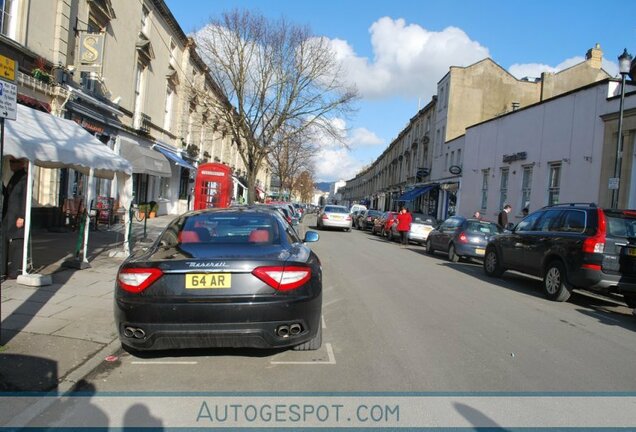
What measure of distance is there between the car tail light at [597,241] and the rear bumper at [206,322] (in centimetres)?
604

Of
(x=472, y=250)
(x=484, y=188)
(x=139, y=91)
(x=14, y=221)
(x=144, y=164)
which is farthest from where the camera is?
(x=484, y=188)

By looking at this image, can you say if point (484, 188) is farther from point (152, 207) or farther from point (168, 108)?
point (168, 108)

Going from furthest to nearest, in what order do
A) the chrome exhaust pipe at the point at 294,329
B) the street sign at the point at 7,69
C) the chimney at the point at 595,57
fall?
the chimney at the point at 595,57 < the street sign at the point at 7,69 < the chrome exhaust pipe at the point at 294,329

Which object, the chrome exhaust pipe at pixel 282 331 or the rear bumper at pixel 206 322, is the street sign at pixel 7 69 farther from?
the chrome exhaust pipe at pixel 282 331

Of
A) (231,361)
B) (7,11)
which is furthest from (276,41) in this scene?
(231,361)

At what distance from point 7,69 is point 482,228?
45.1 ft

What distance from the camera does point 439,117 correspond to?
39.5m

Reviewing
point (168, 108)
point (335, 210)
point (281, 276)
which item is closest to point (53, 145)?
point (281, 276)

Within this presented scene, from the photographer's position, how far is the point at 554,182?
21.2m

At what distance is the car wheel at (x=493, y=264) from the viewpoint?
39.3 feet

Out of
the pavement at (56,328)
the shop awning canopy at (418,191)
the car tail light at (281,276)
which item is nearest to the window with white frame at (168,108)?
the pavement at (56,328)

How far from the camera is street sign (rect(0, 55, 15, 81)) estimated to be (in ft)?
15.6

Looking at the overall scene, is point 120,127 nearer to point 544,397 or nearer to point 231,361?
point 231,361

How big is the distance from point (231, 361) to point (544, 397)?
2.79 metres
